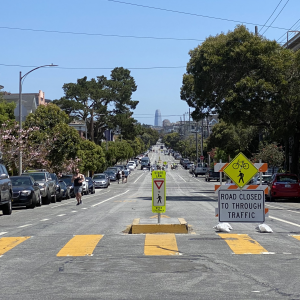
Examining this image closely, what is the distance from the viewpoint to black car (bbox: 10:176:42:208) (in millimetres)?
23422

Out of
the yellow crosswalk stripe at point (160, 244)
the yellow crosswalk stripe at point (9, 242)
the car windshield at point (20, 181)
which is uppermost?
→ the car windshield at point (20, 181)

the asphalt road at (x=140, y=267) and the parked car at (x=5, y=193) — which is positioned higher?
the parked car at (x=5, y=193)

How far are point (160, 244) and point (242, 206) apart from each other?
101 inches

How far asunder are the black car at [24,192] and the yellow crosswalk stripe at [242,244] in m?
13.3

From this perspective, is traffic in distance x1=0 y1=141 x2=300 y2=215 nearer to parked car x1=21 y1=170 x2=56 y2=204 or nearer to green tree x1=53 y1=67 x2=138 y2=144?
parked car x1=21 y1=170 x2=56 y2=204

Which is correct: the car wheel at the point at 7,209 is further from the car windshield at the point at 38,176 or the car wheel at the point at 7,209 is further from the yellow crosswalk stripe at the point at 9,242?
the car windshield at the point at 38,176

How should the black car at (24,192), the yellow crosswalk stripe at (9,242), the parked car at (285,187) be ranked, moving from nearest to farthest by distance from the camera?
the yellow crosswalk stripe at (9,242) → the black car at (24,192) → the parked car at (285,187)

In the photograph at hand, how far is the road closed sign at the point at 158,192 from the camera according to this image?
504 inches

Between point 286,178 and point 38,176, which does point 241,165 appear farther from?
point 286,178

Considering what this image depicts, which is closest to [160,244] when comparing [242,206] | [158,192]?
[158,192]

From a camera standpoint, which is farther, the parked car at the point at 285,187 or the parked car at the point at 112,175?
the parked car at the point at 112,175

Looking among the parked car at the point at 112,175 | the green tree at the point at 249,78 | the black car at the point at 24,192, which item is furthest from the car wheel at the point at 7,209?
the parked car at the point at 112,175

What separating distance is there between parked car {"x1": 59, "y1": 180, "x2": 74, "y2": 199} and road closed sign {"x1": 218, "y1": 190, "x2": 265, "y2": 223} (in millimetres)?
21297

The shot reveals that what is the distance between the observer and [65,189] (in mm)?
33906
